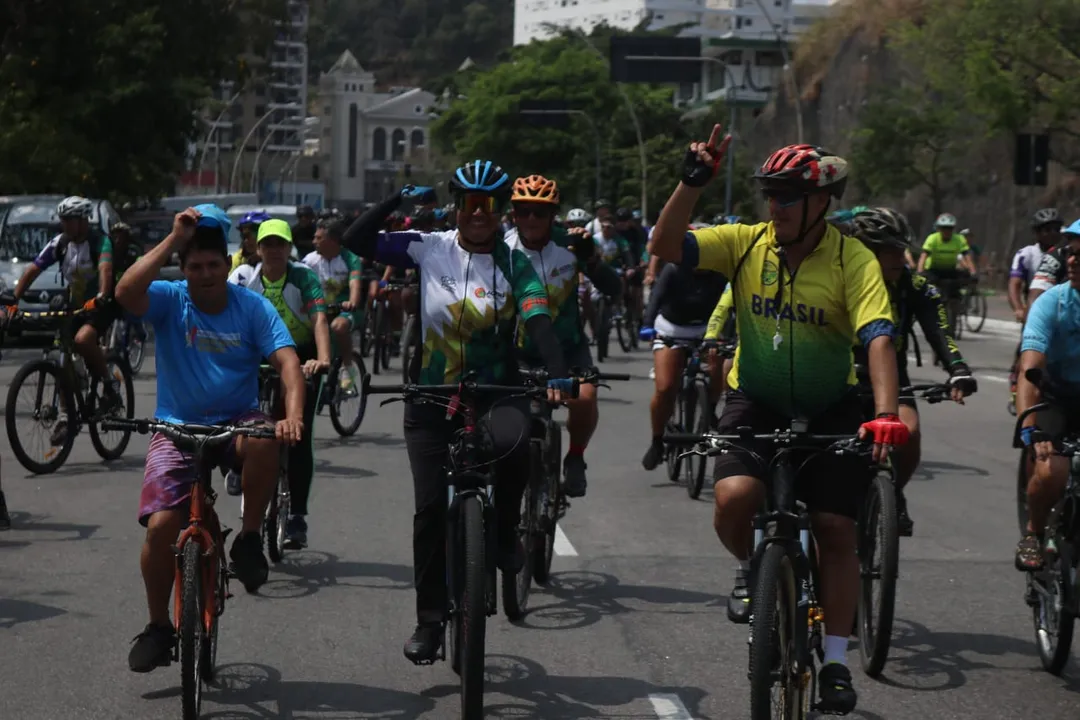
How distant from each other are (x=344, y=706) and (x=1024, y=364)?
2818mm

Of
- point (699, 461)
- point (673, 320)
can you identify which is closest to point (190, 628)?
point (699, 461)

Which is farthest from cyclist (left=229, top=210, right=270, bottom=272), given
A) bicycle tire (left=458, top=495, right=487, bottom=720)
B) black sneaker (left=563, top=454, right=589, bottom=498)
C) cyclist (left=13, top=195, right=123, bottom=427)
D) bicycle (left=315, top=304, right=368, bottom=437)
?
bicycle tire (left=458, top=495, right=487, bottom=720)

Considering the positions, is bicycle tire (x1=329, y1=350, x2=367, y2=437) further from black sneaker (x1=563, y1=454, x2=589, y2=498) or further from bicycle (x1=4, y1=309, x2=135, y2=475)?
black sneaker (x1=563, y1=454, x2=589, y2=498)

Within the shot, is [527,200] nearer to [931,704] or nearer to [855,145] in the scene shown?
[931,704]

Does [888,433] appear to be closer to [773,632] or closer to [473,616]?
[773,632]

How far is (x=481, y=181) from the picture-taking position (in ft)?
22.0

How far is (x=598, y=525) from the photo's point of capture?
35.1 ft

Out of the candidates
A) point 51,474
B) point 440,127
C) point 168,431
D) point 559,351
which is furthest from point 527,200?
point 440,127

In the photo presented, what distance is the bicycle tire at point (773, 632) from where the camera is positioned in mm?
5098

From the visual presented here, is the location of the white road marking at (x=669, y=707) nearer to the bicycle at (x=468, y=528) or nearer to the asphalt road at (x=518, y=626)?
the asphalt road at (x=518, y=626)

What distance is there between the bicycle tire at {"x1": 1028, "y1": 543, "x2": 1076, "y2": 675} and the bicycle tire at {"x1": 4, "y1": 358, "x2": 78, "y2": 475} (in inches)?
→ 287

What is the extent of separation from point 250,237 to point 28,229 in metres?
16.2

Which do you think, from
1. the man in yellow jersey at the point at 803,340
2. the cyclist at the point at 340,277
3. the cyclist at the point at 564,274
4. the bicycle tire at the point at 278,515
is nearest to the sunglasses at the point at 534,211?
the cyclist at the point at 564,274

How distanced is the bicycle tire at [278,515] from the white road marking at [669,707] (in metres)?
3.06
